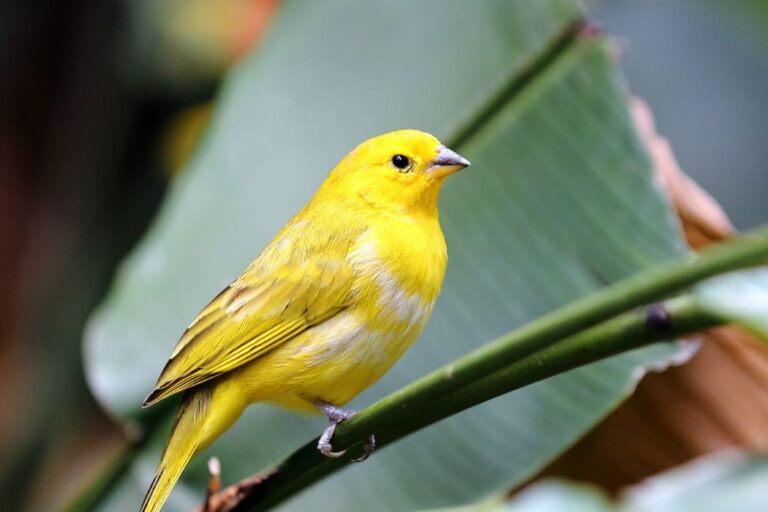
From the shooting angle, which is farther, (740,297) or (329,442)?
(329,442)

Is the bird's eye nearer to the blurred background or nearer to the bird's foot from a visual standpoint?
the bird's foot

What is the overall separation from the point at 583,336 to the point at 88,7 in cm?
304

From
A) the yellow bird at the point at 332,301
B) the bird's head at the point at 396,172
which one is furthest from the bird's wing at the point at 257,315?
the bird's head at the point at 396,172

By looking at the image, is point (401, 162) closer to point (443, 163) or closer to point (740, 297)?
point (443, 163)

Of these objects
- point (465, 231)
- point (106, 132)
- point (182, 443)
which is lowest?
point (465, 231)

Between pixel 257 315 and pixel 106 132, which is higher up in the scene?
pixel 106 132

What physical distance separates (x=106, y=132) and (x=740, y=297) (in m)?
2.91

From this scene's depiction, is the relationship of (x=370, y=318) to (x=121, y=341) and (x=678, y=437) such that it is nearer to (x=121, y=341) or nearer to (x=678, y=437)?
(x=121, y=341)

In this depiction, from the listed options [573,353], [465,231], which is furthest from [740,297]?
[465,231]

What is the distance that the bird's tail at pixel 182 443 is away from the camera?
1430 millimetres

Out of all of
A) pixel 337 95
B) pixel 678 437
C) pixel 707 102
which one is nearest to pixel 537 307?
pixel 678 437

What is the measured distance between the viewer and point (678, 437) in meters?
2.28

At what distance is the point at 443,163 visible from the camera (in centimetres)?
165

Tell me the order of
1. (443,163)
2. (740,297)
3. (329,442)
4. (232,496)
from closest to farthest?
1. (740,297)
2. (329,442)
3. (232,496)
4. (443,163)
